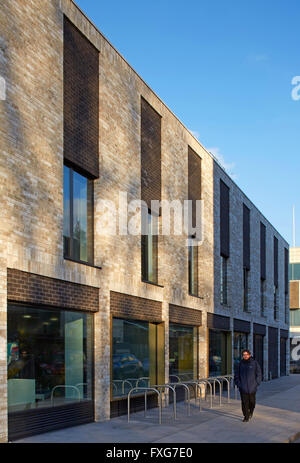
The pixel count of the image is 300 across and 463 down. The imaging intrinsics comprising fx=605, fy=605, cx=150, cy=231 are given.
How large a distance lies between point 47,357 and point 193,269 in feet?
35.3

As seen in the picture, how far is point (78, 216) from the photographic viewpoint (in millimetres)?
13867

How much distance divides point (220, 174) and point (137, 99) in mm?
9522

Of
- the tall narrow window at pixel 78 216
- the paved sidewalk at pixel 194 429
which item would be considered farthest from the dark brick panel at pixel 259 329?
the tall narrow window at pixel 78 216

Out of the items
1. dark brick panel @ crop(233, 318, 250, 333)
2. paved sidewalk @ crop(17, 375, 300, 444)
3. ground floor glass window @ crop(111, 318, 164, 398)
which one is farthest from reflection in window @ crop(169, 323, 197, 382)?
dark brick panel @ crop(233, 318, 250, 333)

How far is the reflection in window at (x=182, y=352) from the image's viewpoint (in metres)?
19.2

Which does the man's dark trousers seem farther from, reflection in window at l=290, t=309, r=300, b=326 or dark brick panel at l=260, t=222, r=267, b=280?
reflection in window at l=290, t=309, r=300, b=326

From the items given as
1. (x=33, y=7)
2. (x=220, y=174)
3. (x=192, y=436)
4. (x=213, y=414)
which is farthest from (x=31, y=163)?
(x=220, y=174)

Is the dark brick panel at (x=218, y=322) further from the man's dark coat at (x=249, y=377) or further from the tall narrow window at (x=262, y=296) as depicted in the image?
the man's dark coat at (x=249, y=377)

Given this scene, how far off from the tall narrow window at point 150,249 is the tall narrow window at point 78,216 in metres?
3.23

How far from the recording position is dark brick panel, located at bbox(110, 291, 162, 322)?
15039 mm

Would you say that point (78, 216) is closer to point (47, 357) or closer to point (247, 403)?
point (47, 357)

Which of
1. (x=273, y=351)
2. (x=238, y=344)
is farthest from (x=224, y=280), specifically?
(x=273, y=351)

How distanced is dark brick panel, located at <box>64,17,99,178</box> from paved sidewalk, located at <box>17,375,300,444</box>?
225 inches
